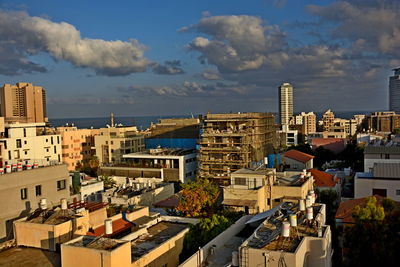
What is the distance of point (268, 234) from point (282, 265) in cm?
233

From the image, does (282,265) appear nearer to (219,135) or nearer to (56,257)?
(56,257)

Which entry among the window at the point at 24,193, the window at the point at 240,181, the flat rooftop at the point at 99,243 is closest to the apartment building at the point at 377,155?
the window at the point at 240,181

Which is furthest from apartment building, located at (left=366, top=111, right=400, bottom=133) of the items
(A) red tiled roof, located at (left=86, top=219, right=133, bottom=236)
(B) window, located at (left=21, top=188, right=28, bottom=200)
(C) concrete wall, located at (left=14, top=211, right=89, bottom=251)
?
(C) concrete wall, located at (left=14, top=211, right=89, bottom=251)

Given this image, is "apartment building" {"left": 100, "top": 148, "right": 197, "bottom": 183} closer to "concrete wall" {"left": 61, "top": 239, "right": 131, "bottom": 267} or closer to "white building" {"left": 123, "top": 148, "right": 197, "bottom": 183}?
"white building" {"left": 123, "top": 148, "right": 197, "bottom": 183}

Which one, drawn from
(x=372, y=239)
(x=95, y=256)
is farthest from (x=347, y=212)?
(x=95, y=256)

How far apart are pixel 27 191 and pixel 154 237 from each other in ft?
24.6

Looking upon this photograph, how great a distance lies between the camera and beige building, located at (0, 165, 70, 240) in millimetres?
17219

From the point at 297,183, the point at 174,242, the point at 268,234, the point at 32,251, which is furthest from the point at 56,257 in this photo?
the point at 297,183

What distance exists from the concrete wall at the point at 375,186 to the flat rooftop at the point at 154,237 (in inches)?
669

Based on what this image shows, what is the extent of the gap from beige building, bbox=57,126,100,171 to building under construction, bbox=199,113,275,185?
26765 millimetres

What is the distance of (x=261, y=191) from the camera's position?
23.3 metres

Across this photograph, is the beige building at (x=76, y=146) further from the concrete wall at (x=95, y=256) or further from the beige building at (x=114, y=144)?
the concrete wall at (x=95, y=256)

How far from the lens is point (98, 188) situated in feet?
123

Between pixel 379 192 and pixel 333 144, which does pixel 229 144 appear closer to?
pixel 379 192
